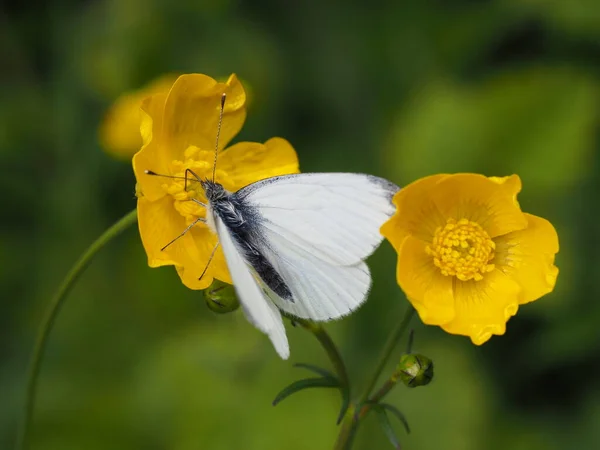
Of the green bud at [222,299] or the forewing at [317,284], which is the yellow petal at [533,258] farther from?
the green bud at [222,299]

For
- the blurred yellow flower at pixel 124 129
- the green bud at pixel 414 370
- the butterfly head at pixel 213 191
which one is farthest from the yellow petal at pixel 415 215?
the blurred yellow flower at pixel 124 129

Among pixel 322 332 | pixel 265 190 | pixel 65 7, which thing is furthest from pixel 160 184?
pixel 65 7

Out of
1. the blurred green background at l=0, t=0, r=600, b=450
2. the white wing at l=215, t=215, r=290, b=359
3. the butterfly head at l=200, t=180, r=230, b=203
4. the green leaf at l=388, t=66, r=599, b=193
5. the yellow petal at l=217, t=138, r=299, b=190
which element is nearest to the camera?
the white wing at l=215, t=215, r=290, b=359

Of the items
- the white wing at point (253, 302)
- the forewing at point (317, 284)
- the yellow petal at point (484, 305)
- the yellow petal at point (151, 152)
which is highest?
the yellow petal at point (151, 152)

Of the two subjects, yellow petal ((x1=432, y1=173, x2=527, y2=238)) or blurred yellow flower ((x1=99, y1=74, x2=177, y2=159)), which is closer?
yellow petal ((x1=432, y1=173, x2=527, y2=238))

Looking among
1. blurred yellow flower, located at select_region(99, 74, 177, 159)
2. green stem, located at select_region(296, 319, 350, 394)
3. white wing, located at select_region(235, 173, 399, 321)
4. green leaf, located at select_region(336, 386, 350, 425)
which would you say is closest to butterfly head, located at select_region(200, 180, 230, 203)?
white wing, located at select_region(235, 173, 399, 321)

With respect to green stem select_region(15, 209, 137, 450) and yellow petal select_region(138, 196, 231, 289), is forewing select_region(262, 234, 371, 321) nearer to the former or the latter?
yellow petal select_region(138, 196, 231, 289)

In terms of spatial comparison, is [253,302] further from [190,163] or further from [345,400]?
[190,163]
